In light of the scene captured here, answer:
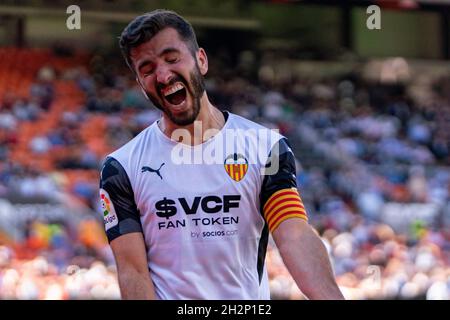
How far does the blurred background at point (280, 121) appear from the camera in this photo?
52.7 ft

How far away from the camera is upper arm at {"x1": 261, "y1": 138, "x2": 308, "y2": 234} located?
4023 millimetres

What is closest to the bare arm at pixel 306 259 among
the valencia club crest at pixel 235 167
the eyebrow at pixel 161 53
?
the valencia club crest at pixel 235 167

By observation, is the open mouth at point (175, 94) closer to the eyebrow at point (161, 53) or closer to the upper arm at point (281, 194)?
the eyebrow at point (161, 53)

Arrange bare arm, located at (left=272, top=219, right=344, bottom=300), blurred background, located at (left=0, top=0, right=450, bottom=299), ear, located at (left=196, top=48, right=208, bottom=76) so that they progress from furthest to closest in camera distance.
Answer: blurred background, located at (left=0, top=0, right=450, bottom=299)
ear, located at (left=196, top=48, right=208, bottom=76)
bare arm, located at (left=272, top=219, right=344, bottom=300)

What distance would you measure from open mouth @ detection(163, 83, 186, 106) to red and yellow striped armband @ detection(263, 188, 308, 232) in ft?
1.64

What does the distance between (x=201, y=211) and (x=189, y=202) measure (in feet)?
0.19

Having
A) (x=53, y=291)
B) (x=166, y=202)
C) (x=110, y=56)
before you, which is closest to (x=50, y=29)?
(x=110, y=56)

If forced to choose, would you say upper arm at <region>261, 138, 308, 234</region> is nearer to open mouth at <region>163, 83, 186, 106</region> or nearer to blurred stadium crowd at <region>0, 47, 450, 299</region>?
open mouth at <region>163, 83, 186, 106</region>

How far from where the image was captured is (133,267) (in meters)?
4.00

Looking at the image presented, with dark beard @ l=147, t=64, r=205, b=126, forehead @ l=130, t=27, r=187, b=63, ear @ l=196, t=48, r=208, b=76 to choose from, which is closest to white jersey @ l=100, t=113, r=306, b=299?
dark beard @ l=147, t=64, r=205, b=126

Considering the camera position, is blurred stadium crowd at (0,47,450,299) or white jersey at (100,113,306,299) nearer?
white jersey at (100,113,306,299)

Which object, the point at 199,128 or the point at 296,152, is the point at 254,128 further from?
the point at 296,152

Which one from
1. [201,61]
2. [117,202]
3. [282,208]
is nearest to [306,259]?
[282,208]
